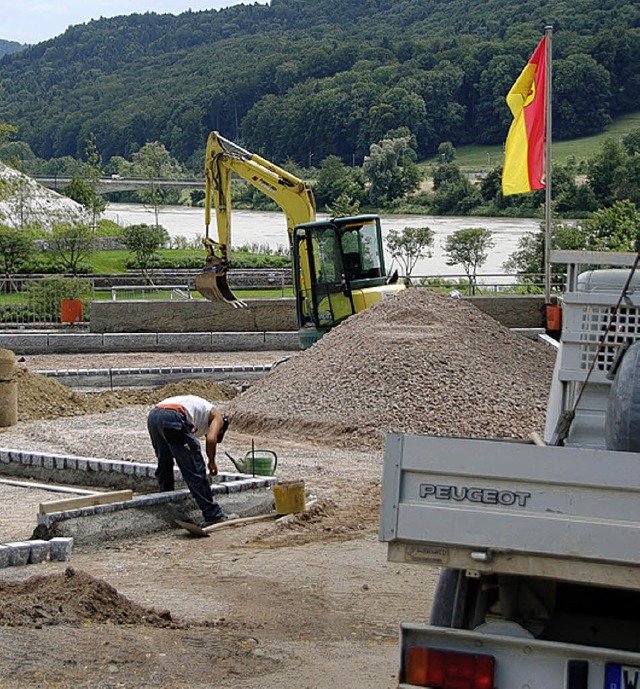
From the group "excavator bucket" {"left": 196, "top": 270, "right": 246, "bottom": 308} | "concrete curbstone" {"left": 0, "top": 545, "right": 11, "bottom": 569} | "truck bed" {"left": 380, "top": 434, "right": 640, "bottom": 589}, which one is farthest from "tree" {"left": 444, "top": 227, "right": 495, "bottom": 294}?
"truck bed" {"left": 380, "top": 434, "right": 640, "bottom": 589}

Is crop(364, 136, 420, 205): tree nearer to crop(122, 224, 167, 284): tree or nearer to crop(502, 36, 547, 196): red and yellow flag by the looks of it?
crop(122, 224, 167, 284): tree

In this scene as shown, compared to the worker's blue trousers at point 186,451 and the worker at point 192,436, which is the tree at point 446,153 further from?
the worker's blue trousers at point 186,451

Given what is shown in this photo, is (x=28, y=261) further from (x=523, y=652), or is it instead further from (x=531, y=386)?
(x=523, y=652)

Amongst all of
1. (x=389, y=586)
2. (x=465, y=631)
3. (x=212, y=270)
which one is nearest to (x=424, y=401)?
(x=389, y=586)

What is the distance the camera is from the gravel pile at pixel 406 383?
49.7 ft

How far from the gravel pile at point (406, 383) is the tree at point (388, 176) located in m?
84.5

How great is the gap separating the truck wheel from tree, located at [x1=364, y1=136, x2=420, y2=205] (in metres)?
97.5

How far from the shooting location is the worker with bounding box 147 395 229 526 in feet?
32.7

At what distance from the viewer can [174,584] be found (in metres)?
8.34

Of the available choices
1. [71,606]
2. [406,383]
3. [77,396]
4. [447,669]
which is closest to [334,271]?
[406,383]

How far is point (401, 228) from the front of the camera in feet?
265

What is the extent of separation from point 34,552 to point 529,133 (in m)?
14.6

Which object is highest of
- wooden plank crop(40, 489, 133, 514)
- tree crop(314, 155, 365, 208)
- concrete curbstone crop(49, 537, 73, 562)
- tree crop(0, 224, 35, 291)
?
tree crop(314, 155, 365, 208)

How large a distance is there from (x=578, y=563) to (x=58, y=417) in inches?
527
